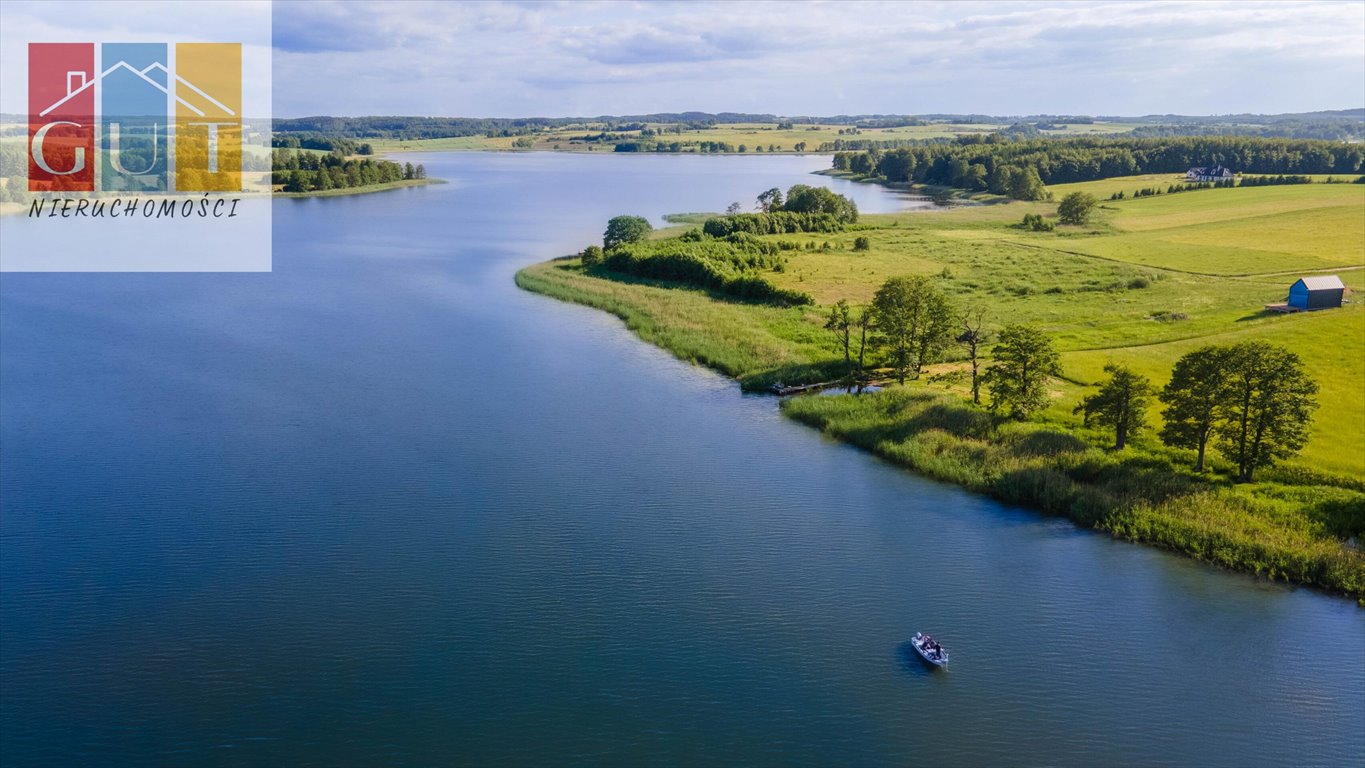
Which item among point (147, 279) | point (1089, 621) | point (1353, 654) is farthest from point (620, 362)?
point (147, 279)

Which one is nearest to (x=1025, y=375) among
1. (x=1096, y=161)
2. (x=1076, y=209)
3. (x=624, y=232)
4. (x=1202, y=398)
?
(x=1202, y=398)

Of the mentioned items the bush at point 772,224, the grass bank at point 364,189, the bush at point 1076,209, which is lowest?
the bush at point 772,224

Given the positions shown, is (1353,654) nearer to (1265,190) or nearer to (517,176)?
(1265,190)

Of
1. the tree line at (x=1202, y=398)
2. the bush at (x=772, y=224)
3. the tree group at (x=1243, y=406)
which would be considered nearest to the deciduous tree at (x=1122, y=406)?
the tree line at (x=1202, y=398)

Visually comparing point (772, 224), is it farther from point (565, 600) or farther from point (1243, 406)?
point (565, 600)

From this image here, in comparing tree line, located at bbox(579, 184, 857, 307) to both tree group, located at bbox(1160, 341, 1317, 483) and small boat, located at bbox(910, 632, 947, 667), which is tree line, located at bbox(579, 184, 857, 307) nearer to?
tree group, located at bbox(1160, 341, 1317, 483)

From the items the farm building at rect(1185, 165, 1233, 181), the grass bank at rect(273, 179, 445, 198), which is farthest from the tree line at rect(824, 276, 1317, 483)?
the farm building at rect(1185, 165, 1233, 181)

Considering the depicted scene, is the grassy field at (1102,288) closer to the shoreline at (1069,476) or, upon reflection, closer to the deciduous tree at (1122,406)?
the shoreline at (1069,476)
